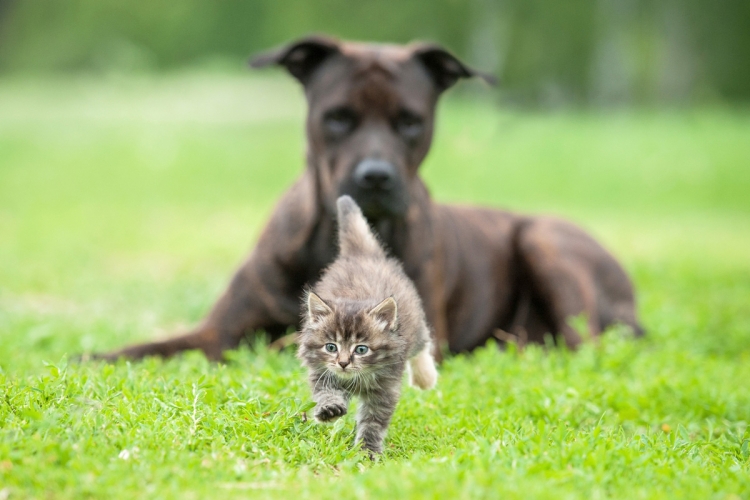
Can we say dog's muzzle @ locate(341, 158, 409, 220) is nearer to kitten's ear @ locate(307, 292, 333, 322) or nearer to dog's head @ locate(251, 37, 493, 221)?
dog's head @ locate(251, 37, 493, 221)

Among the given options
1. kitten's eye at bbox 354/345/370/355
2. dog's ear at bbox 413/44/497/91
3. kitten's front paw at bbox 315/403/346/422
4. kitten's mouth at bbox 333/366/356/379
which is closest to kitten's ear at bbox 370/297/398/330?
kitten's eye at bbox 354/345/370/355

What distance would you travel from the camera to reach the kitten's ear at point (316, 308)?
357 cm

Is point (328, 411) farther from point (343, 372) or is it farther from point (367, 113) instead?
point (367, 113)

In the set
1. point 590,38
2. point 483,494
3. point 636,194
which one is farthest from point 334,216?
point 590,38

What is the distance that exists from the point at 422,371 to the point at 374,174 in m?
1.23

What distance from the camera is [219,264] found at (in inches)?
377

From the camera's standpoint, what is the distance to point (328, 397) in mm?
3465

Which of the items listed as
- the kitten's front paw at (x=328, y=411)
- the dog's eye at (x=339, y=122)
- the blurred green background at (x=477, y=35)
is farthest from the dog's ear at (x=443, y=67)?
the blurred green background at (x=477, y=35)

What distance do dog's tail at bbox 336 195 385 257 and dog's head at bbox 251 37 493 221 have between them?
24.9 inches

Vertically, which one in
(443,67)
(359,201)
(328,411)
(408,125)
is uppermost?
(443,67)

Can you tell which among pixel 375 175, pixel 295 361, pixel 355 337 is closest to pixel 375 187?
pixel 375 175

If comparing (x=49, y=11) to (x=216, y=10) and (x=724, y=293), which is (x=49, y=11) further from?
(x=724, y=293)

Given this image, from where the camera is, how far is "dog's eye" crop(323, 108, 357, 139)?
5.18 metres

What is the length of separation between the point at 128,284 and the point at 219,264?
1.56 metres
